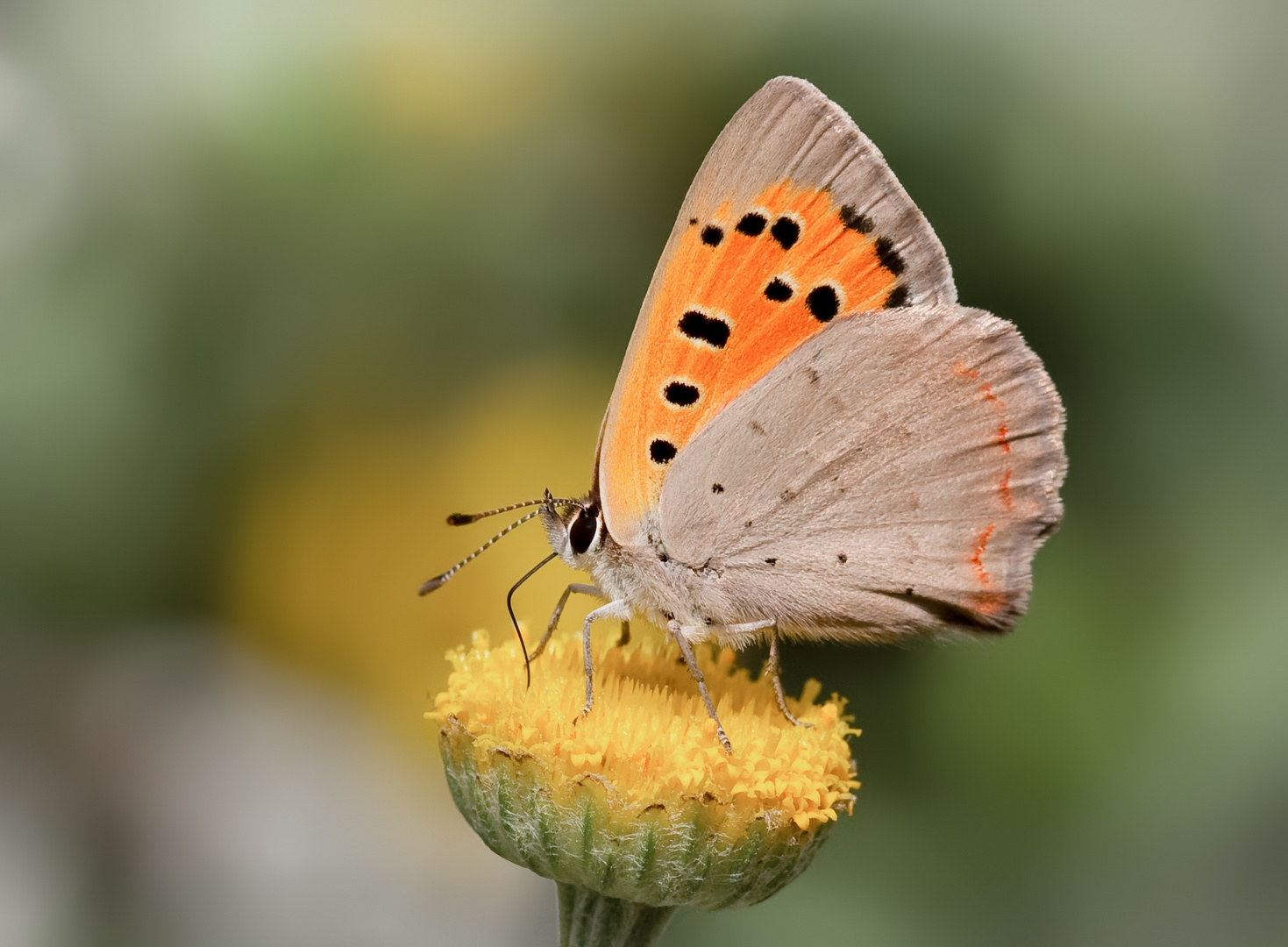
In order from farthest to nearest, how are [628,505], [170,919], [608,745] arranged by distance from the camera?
[170,919], [628,505], [608,745]

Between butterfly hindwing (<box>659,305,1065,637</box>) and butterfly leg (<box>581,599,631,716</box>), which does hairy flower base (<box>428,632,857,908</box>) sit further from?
butterfly hindwing (<box>659,305,1065,637</box>)

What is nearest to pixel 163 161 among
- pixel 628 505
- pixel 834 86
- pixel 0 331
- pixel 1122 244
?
pixel 0 331

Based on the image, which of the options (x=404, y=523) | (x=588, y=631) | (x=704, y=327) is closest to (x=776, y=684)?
(x=588, y=631)

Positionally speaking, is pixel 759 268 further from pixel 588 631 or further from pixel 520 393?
pixel 520 393

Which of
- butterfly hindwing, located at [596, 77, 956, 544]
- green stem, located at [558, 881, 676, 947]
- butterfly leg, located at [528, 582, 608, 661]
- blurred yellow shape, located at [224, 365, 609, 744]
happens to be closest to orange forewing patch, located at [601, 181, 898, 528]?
butterfly hindwing, located at [596, 77, 956, 544]

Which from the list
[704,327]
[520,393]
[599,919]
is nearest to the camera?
[599,919]

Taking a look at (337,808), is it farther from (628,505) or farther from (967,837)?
(628,505)
